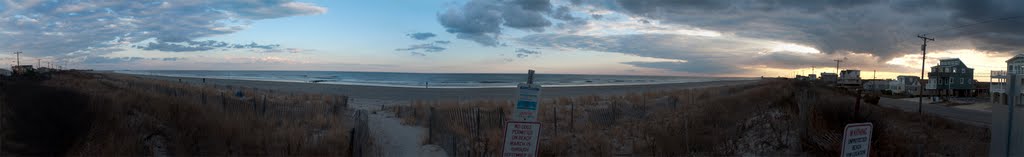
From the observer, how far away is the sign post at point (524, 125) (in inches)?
211

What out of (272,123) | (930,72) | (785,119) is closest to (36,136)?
(272,123)

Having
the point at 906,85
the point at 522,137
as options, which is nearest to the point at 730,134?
the point at 522,137

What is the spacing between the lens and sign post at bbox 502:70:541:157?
5.35m

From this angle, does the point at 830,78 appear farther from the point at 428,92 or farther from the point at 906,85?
the point at 428,92

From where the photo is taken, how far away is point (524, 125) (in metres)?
5.43

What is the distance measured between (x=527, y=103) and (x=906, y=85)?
7735 centimetres

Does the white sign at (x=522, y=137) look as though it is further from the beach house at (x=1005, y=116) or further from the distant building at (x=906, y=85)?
the distant building at (x=906, y=85)

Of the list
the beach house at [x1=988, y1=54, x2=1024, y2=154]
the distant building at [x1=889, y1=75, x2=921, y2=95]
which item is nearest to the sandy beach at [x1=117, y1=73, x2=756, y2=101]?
the beach house at [x1=988, y1=54, x2=1024, y2=154]

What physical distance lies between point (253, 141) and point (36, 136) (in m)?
2.93

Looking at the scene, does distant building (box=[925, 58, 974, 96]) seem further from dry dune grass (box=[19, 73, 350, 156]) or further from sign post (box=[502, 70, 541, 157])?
sign post (box=[502, 70, 541, 157])

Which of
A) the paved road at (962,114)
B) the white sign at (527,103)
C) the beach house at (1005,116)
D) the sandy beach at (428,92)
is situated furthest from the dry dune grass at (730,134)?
the sandy beach at (428,92)

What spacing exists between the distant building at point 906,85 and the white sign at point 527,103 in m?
74.7

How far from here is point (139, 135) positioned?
28.5 ft

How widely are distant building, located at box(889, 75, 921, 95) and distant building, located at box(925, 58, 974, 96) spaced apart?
182cm
